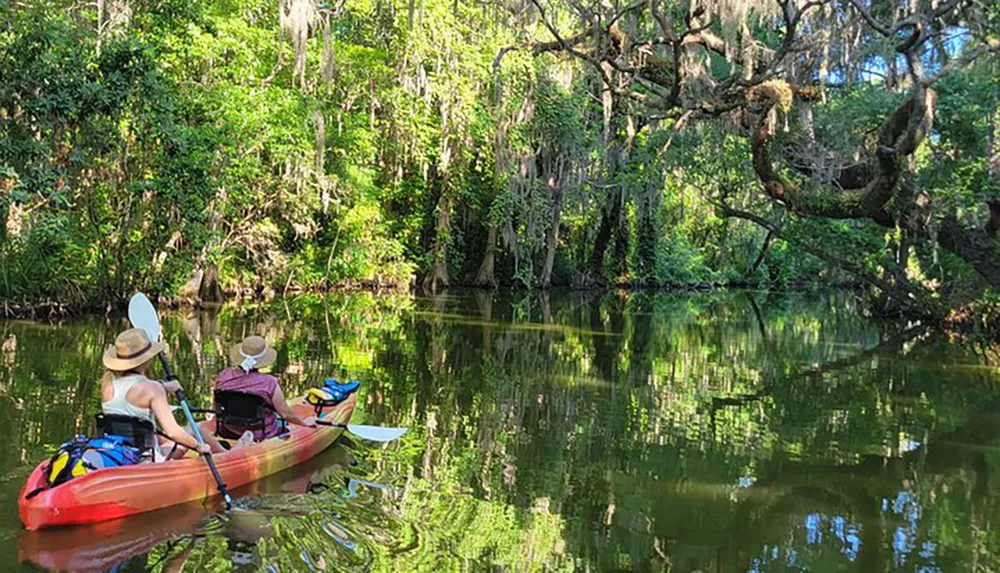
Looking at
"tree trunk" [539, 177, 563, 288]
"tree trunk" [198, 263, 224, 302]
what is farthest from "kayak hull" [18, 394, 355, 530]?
"tree trunk" [539, 177, 563, 288]

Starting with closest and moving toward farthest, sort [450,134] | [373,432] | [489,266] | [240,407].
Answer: [240,407] → [373,432] → [450,134] → [489,266]

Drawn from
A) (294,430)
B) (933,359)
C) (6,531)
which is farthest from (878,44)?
(6,531)

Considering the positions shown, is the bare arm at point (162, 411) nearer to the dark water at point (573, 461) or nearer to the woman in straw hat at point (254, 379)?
the dark water at point (573, 461)

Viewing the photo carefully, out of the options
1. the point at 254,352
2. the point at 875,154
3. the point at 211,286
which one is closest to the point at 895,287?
the point at 875,154

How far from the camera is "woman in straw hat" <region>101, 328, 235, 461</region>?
189 inches

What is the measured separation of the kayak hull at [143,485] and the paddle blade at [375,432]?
0.47 meters

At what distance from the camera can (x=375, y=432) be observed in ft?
21.4

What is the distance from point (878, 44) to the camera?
14.3 meters

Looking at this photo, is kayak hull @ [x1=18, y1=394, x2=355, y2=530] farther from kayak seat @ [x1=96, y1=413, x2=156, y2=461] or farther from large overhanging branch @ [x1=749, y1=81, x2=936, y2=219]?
large overhanging branch @ [x1=749, y1=81, x2=936, y2=219]

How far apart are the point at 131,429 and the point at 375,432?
2.00 metres

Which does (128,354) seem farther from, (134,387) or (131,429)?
(131,429)

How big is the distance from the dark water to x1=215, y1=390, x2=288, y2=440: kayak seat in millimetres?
468

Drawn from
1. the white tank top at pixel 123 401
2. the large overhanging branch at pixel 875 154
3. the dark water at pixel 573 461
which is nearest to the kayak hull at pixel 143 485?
the dark water at pixel 573 461


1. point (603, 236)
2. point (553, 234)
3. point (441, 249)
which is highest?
point (603, 236)
